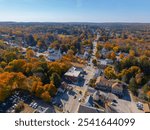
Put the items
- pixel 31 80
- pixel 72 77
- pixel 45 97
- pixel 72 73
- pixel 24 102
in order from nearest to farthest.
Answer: pixel 24 102 < pixel 45 97 < pixel 31 80 < pixel 72 77 < pixel 72 73

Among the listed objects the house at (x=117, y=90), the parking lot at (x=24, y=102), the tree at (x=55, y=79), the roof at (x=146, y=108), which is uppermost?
the tree at (x=55, y=79)

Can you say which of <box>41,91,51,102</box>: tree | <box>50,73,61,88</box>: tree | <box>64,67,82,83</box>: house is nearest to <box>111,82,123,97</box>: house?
<box>64,67,82,83</box>: house

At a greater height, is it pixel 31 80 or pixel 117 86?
pixel 31 80

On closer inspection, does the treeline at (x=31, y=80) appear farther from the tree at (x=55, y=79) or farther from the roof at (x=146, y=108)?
the roof at (x=146, y=108)

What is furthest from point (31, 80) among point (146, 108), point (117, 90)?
point (146, 108)

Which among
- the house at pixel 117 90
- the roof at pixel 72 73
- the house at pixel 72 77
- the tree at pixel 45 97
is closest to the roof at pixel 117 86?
the house at pixel 117 90

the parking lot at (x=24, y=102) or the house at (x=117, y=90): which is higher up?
the parking lot at (x=24, y=102)

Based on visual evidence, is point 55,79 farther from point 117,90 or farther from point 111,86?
point 117,90

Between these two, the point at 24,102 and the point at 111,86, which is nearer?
the point at 24,102

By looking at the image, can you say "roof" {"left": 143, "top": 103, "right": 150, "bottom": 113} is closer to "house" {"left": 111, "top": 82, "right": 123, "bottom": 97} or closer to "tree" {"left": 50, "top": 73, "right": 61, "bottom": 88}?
"house" {"left": 111, "top": 82, "right": 123, "bottom": 97}

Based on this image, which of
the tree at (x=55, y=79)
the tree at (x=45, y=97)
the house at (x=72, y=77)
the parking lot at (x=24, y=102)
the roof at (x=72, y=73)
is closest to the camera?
the parking lot at (x=24, y=102)

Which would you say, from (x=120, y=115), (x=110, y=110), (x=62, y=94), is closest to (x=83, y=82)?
(x=62, y=94)
